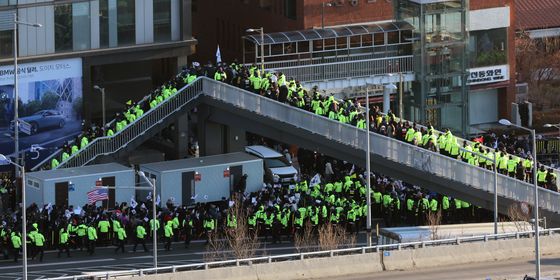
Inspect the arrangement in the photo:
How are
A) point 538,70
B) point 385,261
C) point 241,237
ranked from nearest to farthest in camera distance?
point 385,261 < point 241,237 < point 538,70

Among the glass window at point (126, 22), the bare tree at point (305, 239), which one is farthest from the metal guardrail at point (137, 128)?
the bare tree at point (305, 239)

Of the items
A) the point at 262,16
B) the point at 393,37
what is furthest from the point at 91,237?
the point at 262,16

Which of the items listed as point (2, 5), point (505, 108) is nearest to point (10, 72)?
point (2, 5)

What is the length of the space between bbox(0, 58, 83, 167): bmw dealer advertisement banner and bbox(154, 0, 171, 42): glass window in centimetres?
449

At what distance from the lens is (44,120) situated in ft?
299

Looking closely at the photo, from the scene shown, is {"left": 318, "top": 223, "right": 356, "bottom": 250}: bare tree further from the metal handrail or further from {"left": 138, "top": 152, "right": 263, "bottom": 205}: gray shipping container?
the metal handrail

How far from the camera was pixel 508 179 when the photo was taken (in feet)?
260

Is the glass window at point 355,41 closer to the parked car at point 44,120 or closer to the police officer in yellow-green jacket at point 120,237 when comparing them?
the parked car at point 44,120

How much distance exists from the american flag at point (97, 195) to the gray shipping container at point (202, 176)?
2.20 m

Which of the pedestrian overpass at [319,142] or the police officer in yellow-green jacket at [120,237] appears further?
the pedestrian overpass at [319,142]

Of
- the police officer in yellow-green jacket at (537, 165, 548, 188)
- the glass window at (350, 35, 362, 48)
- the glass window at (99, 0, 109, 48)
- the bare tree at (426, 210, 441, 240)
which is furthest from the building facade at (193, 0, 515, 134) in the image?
the bare tree at (426, 210, 441, 240)

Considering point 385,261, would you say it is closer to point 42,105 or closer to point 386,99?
point 42,105

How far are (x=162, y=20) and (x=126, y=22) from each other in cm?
199

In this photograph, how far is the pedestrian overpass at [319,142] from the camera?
79750 millimetres
